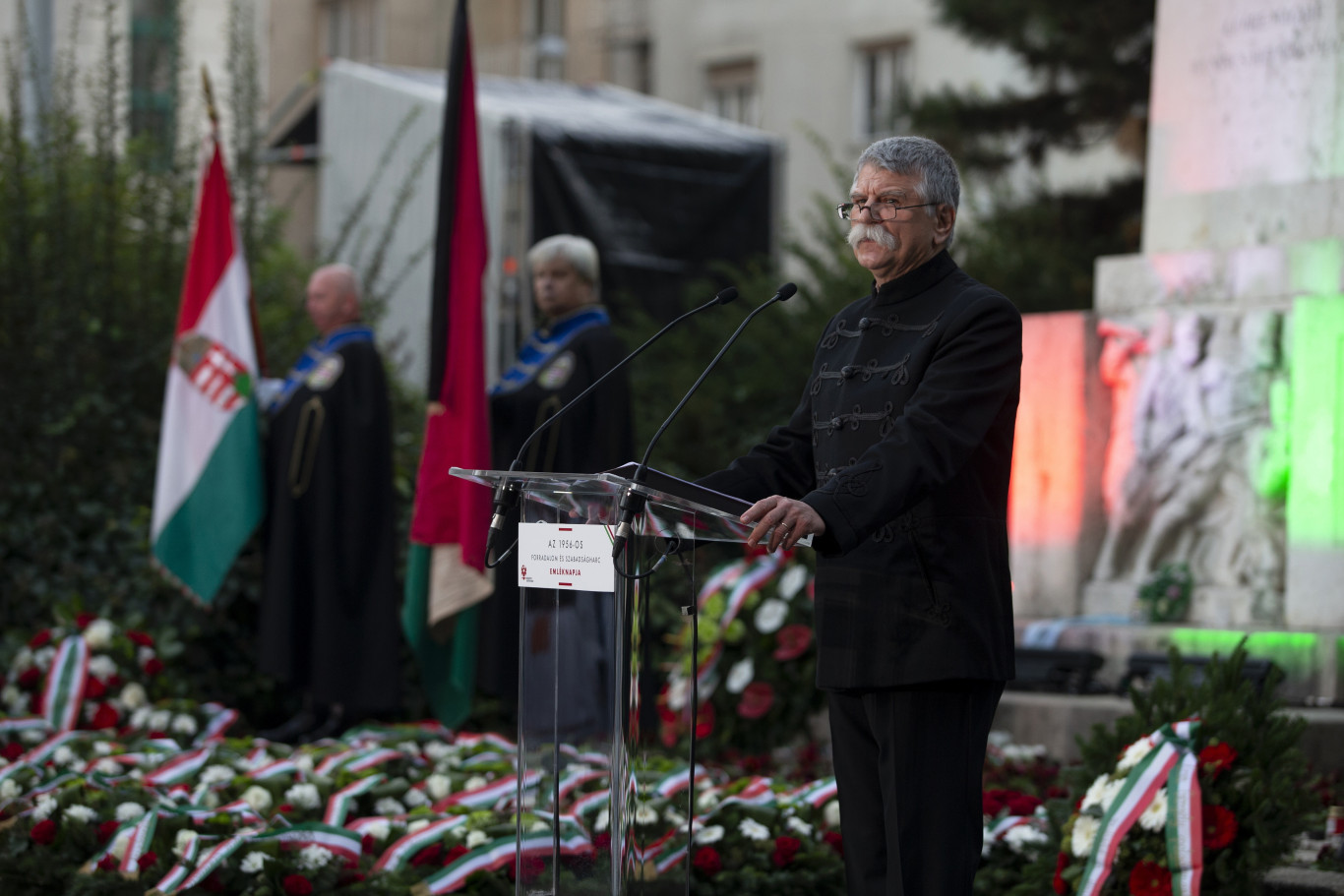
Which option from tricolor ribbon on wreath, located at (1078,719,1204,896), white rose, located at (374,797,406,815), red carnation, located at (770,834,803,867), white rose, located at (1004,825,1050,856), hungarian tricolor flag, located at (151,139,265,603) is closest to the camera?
tricolor ribbon on wreath, located at (1078,719,1204,896)

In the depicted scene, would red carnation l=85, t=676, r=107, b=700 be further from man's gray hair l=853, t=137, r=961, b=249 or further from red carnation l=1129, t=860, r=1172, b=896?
man's gray hair l=853, t=137, r=961, b=249

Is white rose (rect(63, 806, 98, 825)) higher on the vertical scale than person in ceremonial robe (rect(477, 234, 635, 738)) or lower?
lower

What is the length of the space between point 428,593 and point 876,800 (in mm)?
3897

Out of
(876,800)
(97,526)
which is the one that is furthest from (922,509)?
(97,526)

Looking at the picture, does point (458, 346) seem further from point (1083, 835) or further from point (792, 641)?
point (1083, 835)

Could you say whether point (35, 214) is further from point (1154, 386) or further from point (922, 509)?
point (922, 509)

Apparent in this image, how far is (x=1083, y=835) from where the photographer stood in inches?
163

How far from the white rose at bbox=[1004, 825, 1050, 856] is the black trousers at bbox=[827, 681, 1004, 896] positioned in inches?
56.6

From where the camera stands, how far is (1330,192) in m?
7.20

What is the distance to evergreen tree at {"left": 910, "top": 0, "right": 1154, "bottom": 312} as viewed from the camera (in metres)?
11.9

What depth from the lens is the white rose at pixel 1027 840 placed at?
4.59m

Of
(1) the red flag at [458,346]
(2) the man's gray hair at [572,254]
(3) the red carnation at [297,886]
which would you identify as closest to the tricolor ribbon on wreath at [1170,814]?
(3) the red carnation at [297,886]

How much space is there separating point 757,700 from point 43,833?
2987 mm

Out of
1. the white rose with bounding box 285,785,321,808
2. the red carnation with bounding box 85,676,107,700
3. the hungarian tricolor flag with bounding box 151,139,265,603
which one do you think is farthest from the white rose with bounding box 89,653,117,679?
the white rose with bounding box 285,785,321,808
